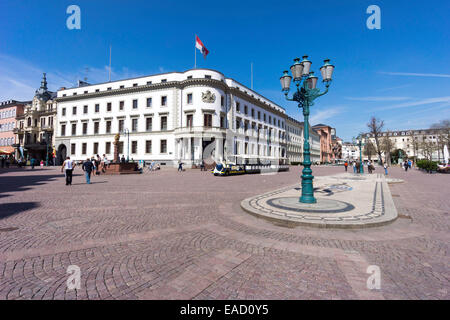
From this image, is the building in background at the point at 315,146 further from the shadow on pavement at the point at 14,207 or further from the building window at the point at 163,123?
the shadow on pavement at the point at 14,207

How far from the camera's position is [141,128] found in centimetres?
3881

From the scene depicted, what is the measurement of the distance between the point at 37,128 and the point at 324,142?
357ft

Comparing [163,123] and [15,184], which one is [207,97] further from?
[15,184]

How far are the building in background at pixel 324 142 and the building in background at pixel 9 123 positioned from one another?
4246 inches

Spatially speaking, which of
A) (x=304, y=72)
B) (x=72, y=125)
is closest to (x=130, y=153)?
(x=72, y=125)

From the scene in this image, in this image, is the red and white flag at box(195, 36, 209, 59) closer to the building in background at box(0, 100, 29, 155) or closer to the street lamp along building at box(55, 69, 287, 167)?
the street lamp along building at box(55, 69, 287, 167)

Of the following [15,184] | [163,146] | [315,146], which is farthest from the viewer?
[315,146]

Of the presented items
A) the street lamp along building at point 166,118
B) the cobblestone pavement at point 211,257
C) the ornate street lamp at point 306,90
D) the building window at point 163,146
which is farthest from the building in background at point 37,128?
the ornate street lamp at point 306,90

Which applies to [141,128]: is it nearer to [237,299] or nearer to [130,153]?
[130,153]

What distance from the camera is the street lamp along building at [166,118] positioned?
114ft

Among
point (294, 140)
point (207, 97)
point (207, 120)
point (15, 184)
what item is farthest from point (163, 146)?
point (294, 140)

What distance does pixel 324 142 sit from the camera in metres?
104

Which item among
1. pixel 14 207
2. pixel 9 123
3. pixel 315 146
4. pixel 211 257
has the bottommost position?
pixel 211 257

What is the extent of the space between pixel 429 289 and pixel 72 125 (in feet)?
182
